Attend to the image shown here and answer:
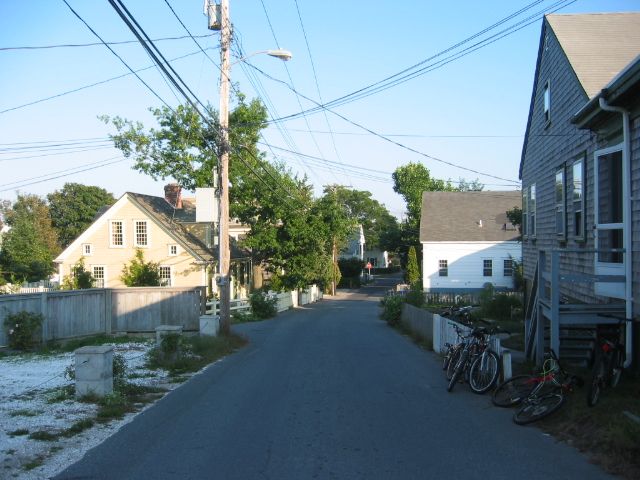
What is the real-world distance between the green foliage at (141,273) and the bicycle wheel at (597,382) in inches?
1265

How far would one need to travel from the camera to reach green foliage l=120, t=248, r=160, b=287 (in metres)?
37.4

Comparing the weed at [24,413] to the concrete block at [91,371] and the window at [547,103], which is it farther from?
the window at [547,103]

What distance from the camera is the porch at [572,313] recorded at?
385 inches

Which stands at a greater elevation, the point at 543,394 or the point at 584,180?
the point at 584,180

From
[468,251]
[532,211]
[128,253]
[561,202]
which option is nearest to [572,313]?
[561,202]

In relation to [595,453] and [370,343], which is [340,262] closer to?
[370,343]

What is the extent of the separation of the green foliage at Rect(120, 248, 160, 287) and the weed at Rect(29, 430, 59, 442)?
30.7 m

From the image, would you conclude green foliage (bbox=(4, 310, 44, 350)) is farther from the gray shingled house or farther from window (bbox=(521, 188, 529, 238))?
window (bbox=(521, 188, 529, 238))

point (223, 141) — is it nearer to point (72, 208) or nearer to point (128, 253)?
point (128, 253)

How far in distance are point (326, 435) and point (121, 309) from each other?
14.6 m

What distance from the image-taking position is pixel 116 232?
38688 millimetres

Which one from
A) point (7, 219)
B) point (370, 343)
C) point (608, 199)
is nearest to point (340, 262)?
point (7, 219)

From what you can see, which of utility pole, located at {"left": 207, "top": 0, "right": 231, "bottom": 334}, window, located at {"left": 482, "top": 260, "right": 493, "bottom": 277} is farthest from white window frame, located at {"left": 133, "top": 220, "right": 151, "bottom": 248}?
window, located at {"left": 482, "top": 260, "right": 493, "bottom": 277}

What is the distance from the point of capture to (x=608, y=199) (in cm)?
1123
